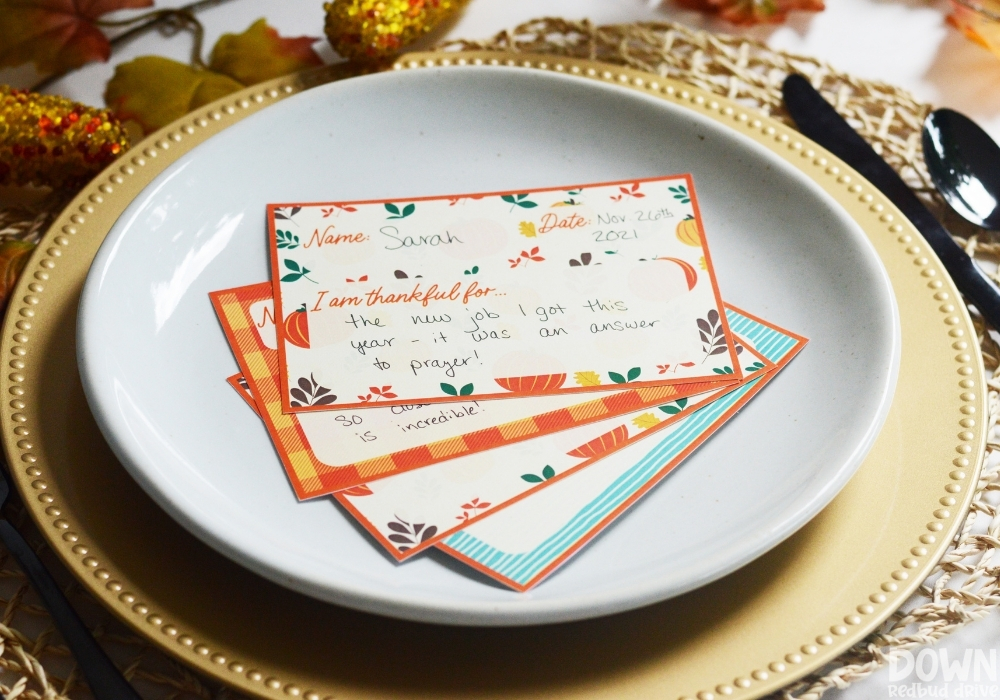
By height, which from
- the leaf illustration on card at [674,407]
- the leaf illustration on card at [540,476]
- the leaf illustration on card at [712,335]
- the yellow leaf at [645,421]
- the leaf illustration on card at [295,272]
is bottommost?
the leaf illustration on card at [540,476]

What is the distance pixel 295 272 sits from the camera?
0.65m

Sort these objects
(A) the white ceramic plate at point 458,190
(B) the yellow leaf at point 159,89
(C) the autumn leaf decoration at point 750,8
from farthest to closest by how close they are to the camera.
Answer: (C) the autumn leaf decoration at point 750,8, (B) the yellow leaf at point 159,89, (A) the white ceramic plate at point 458,190

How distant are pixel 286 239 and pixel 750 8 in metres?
0.58

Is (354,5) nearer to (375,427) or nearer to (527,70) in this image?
(527,70)

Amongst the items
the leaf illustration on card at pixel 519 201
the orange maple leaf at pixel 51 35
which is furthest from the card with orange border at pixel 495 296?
the orange maple leaf at pixel 51 35

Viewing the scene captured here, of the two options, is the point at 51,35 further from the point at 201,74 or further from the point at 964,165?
the point at 964,165

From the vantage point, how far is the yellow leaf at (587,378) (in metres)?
0.59

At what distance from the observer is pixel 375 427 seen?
56cm

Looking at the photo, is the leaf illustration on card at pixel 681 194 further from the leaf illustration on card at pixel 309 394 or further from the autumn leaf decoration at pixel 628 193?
the leaf illustration on card at pixel 309 394

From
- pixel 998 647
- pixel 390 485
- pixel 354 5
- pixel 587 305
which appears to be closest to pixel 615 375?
pixel 587 305

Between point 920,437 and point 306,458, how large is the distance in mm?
392

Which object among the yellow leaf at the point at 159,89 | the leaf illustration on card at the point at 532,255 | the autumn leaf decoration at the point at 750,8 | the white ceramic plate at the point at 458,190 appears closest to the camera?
the white ceramic plate at the point at 458,190

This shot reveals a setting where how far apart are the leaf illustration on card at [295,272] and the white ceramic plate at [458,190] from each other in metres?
0.02

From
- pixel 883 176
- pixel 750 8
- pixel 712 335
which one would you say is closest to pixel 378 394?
pixel 712 335
